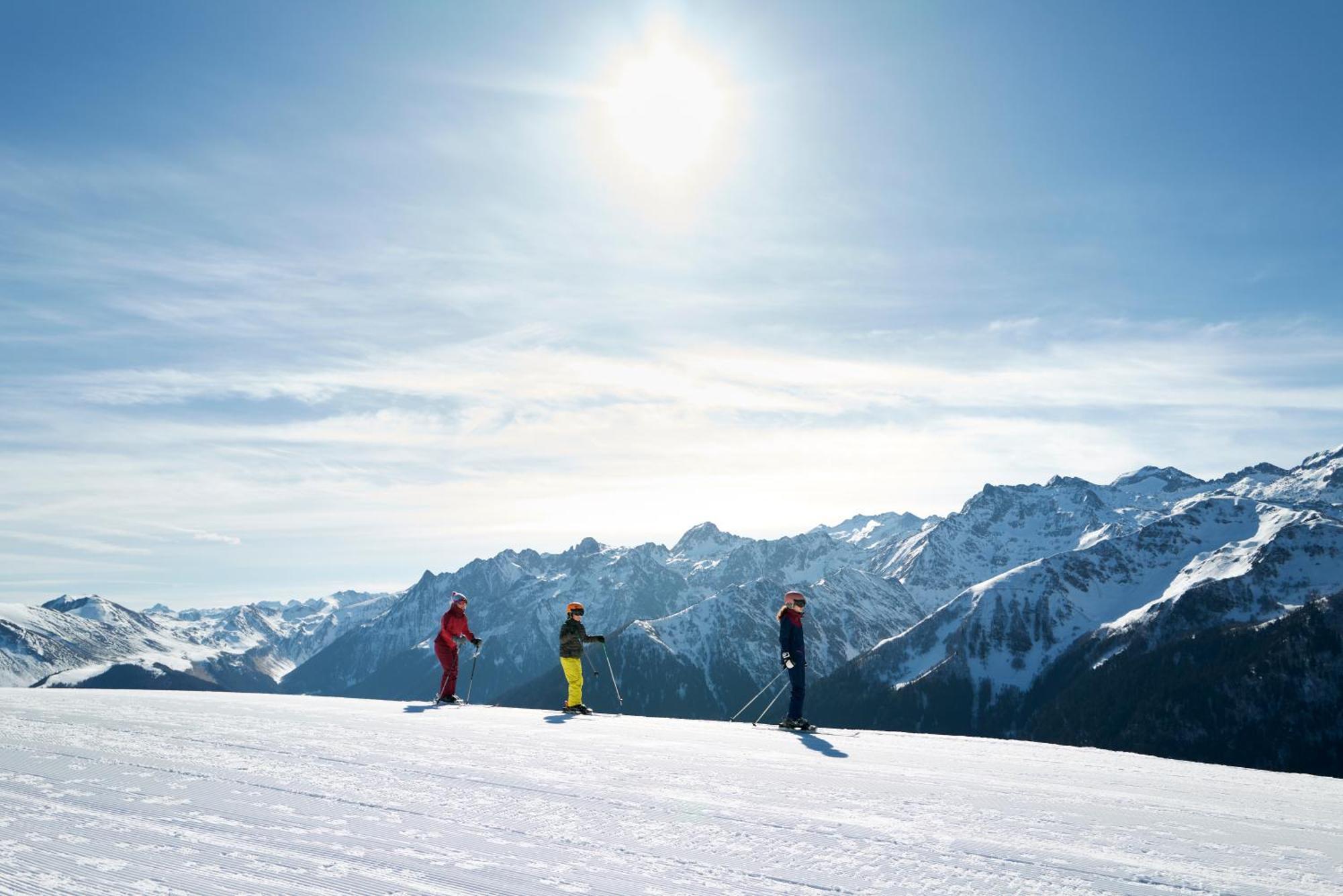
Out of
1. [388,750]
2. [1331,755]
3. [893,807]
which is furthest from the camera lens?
[1331,755]

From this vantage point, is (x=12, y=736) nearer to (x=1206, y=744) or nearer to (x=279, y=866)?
(x=279, y=866)

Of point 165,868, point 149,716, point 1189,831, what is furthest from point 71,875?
point 149,716

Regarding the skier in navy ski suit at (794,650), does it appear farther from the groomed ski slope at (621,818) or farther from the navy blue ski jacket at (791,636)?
the groomed ski slope at (621,818)

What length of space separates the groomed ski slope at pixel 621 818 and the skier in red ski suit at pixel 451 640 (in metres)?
9.87

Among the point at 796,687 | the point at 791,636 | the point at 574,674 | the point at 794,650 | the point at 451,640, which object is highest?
the point at 791,636

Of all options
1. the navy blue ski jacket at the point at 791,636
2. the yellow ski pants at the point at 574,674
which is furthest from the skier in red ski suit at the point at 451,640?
the navy blue ski jacket at the point at 791,636

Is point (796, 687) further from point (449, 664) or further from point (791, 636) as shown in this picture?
point (449, 664)

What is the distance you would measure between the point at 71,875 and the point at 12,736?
8.89m

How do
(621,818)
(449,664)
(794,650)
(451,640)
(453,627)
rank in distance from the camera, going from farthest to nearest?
(449,664)
(451,640)
(453,627)
(794,650)
(621,818)

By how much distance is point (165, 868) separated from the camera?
6398mm

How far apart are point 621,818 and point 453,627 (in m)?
17.0

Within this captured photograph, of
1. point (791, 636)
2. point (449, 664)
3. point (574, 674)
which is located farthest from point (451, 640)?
point (791, 636)

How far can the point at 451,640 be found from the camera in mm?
24250

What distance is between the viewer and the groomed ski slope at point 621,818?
248 inches
